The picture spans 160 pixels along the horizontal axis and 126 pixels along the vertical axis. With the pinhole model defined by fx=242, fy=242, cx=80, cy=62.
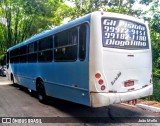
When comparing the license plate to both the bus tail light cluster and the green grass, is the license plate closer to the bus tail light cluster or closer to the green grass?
the bus tail light cluster

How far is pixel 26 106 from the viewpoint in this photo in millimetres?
9398

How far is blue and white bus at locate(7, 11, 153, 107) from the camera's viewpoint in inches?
249

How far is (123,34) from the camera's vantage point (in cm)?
691

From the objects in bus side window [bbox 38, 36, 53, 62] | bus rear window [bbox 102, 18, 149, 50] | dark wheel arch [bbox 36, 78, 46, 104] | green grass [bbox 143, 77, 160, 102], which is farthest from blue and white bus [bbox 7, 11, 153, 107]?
green grass [bbox 143, 77, 160, 102]

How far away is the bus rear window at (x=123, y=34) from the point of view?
659 cm

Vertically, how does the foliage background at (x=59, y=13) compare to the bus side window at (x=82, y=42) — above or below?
above

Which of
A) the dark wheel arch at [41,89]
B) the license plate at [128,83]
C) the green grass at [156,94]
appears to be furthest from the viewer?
the green grass at [156,94]

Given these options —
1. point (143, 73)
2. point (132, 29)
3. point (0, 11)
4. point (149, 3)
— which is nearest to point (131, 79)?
point (143, 73)

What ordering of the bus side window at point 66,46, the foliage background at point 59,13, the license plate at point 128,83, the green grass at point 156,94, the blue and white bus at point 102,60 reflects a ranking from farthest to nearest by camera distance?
the foliage background at point 59,13 → the green grass at point 156,94 → the bus side window at point 66,46 → the license plate at point 128,83 → the blue and white bus at point 102,60

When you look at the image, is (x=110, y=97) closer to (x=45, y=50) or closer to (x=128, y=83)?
(x=128, y=83)

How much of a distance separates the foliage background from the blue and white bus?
3.58 meters

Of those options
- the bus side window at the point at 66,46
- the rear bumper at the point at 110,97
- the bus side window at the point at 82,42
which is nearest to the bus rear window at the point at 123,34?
the bus side window at the point at 82,42

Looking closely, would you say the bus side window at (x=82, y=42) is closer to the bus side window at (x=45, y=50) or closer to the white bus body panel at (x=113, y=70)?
the white bus body panel at (x=113, y=70)

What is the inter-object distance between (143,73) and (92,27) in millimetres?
2155
